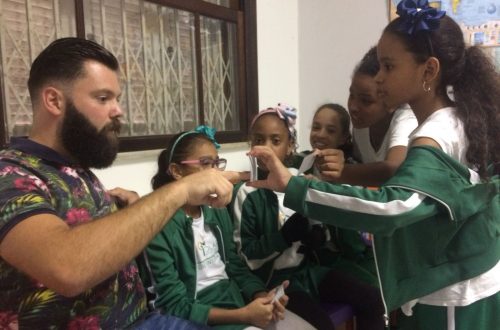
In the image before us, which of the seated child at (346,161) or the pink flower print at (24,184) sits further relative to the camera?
the seated child at (346,161)

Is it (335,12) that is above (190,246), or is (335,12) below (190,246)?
above

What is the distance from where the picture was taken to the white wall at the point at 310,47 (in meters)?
2.78

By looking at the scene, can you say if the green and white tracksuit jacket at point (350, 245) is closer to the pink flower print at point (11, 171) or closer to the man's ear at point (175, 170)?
the man's ear at point (175, 170)

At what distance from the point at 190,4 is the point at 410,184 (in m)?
1.68

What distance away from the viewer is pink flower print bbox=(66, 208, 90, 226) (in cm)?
101

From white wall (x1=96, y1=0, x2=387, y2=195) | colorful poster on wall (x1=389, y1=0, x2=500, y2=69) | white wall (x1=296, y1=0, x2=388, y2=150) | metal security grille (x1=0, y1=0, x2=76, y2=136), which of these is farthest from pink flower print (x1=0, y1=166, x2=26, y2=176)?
colorful poster on wall (x1=389, y1=0, x2=500, y2=69)

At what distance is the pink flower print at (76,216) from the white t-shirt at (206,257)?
479 mm

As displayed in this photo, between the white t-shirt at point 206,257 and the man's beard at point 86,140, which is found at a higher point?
the man's beard at point 86,140

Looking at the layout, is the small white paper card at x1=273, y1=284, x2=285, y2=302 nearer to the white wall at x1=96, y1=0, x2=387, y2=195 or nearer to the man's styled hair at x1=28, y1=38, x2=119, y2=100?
the man's styled hair at x1=28, y1=38, x2=119, y2=100

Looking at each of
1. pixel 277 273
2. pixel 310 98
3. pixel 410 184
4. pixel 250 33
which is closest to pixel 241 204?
pixel 277 273

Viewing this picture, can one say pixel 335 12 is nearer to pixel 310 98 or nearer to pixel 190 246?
pixel 310 98

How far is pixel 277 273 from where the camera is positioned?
1.70 meters

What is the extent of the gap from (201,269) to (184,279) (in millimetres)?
83

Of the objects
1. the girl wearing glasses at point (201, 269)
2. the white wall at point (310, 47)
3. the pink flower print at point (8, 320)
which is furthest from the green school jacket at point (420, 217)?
the white wall at point (310, 47)
